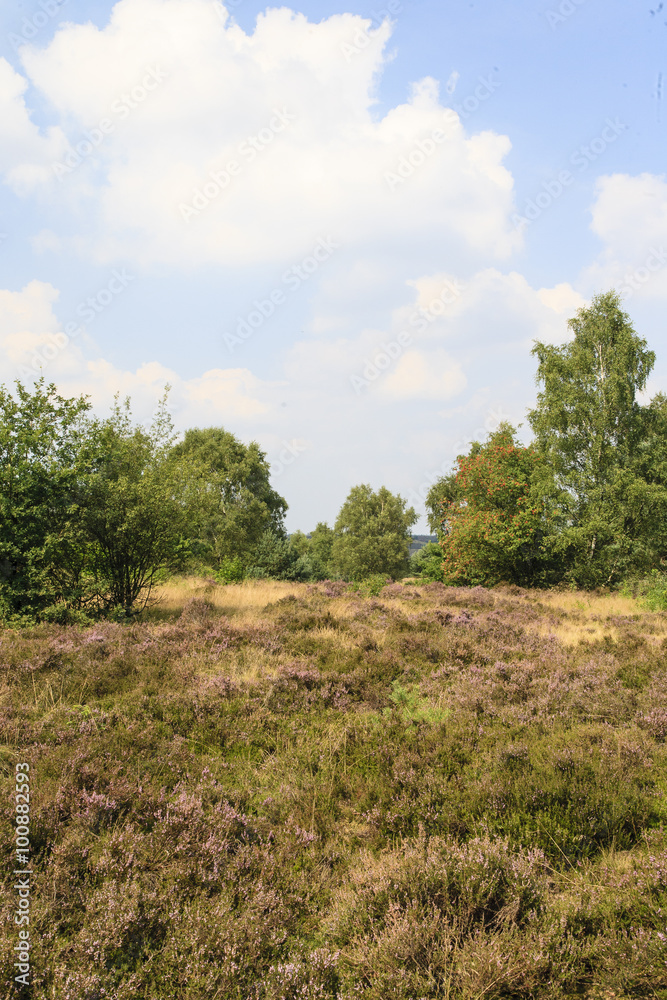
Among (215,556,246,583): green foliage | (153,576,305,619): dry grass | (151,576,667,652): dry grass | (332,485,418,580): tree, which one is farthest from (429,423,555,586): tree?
(332,485,418,580): tree

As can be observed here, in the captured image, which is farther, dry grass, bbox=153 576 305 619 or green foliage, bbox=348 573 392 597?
green foliage, bbox=348 573 392 597

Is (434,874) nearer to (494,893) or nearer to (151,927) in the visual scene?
(494,893)

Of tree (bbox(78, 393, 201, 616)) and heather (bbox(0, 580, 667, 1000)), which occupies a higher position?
tree (bbox(78, 393, 201, 616))

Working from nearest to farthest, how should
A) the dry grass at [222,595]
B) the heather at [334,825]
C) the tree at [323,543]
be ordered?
the heather at [334,825] → the dry grass at [222,595] → the tree at [323,543]

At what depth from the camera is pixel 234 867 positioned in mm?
3352

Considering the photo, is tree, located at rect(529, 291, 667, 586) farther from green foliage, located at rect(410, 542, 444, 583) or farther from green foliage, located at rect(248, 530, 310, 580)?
green foliage, located at rect(248, 530, 310, 580)

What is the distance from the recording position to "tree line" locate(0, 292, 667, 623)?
9.76 meters

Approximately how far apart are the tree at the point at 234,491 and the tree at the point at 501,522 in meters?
16.3

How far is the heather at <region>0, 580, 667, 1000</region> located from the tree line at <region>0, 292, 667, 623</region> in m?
2.97

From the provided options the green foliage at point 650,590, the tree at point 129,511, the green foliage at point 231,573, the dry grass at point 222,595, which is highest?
the tree at point 129,511

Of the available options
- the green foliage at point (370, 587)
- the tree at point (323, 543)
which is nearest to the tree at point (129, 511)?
the green foliage at point (370, 587)

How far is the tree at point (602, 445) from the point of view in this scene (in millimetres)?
22469

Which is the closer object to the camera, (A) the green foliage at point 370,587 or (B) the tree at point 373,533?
(A) the green foliage at point 370,587

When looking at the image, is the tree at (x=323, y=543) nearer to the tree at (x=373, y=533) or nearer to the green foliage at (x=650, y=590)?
the tree at (x=373, y=533)
